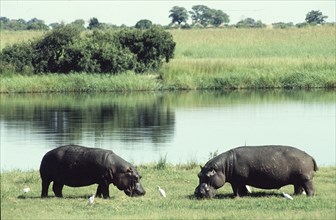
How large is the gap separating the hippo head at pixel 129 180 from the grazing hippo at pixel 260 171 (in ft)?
3.81

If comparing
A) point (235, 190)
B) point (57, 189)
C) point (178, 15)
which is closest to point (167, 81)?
point (57, 189)

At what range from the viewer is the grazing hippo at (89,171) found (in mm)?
16906

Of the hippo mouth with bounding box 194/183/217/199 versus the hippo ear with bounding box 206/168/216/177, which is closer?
the hippo mouth with bounding box 194/183/217/199

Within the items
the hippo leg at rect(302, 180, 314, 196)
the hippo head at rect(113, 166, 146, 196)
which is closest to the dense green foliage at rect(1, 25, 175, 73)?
the hippo head at rect(113, 166, 146, 196)

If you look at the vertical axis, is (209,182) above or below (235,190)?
above

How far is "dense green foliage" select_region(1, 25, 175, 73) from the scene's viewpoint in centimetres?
5906

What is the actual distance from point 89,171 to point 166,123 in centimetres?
2057

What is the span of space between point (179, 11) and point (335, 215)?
138632 millimetres

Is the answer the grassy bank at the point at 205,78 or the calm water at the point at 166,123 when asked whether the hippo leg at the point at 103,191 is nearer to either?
the calm water at the point at 166,123

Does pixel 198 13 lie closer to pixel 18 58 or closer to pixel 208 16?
pixel 208 16

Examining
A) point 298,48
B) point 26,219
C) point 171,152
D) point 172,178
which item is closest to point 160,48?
point 298,48

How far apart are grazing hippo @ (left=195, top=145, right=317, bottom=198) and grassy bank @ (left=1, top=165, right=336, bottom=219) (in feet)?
0.89

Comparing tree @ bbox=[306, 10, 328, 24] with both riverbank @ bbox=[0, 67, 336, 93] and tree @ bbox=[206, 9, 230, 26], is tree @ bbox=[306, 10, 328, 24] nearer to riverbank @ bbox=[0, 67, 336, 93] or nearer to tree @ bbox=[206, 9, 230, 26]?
tree @ bbox=[206, 9, 230, 26]

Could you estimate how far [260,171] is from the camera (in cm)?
1691
